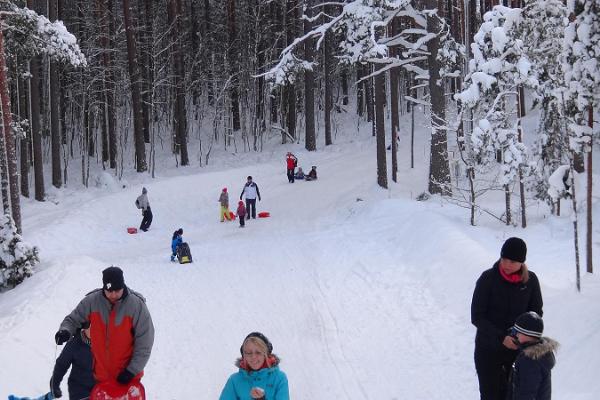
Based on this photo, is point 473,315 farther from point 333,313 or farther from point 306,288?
point 306,288

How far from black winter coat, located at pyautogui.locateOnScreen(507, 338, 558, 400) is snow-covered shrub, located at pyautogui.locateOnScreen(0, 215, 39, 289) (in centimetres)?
1101

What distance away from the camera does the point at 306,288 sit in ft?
40.4

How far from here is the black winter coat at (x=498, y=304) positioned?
16.2 ft

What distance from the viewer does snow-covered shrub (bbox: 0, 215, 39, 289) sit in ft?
40.9

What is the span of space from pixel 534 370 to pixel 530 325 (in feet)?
1.05

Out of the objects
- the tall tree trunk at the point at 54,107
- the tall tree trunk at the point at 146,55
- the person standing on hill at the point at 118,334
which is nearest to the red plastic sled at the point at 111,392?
the person standing on hill at the point at 118,334

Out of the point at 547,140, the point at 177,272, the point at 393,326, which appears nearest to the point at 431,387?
the point at 393,326

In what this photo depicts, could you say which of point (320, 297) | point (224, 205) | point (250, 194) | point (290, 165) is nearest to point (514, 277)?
point (320, 297)

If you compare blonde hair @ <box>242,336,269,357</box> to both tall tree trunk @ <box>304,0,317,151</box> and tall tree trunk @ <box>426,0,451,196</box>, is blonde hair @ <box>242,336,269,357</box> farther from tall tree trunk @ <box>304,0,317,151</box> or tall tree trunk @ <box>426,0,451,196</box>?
A: tall tree trunk @ <box>304,0,317,151</box>

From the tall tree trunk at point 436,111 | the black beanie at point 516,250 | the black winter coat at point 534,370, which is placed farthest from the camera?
the tall tree trunk at point 436,111

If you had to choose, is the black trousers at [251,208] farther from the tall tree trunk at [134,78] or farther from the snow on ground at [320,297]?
the tall tree trunk at [134,78]

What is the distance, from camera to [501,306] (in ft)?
16.3

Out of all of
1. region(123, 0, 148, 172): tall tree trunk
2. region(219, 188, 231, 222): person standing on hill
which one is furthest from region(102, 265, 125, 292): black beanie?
region(123, 0, 148, 172): tall tree trunk

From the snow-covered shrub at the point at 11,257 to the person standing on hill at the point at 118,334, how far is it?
27.2ft
